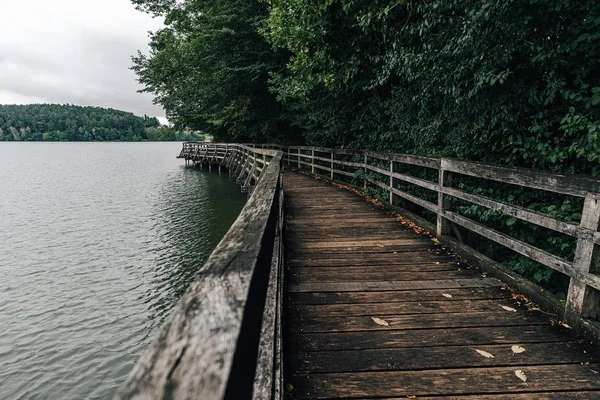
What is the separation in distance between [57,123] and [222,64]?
200 m

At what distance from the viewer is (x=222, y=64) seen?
811 inches

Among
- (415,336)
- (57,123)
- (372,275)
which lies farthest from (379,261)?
(57,123)

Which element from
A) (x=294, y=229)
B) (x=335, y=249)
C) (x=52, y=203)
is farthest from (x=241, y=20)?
(x=335, y=249)

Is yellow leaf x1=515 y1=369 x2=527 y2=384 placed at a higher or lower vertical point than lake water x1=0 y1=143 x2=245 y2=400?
higher

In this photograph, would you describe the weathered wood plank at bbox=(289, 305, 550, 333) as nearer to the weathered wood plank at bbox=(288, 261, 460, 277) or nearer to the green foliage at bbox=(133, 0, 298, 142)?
the weathered wood plank at bbox=(288, 261, 460, 277)

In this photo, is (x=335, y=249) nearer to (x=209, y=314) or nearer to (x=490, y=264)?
(x=490, y=264)

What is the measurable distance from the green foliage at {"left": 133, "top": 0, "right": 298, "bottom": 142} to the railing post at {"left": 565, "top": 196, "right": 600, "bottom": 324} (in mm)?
14109

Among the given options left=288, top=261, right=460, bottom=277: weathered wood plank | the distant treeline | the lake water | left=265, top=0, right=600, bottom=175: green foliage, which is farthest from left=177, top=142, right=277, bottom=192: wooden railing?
the distant treeline

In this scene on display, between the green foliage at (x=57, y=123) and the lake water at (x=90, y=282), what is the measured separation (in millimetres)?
186632

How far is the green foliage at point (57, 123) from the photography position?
182 metres

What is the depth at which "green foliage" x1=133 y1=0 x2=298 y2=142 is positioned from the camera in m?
19.5

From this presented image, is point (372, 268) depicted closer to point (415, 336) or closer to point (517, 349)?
point (415, 336)

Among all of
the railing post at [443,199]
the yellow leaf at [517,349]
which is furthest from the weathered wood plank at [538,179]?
the yellow leaf at [517,349]

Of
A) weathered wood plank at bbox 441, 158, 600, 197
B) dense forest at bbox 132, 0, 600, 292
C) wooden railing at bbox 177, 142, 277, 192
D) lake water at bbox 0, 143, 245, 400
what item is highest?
dense forest at bbox 132, 0, 600, 292
